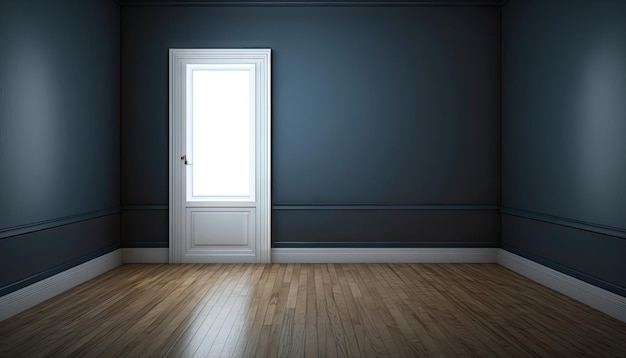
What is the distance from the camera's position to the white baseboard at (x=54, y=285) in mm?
4043

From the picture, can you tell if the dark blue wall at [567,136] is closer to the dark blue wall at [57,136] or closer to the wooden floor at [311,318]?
the wooden floor at [311,318]

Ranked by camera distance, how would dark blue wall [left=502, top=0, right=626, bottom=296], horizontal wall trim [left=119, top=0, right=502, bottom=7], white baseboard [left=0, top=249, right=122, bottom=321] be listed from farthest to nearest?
horizontal wall trim [left=119, top=0, right=502, bottom=7], dark blue wall [left=502, top=0, right=626, bottom=296], white baseboard [left=0, top=249, right=122, bottom=321]

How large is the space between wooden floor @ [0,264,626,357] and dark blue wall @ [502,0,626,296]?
0.50 m

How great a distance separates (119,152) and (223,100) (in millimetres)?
1438

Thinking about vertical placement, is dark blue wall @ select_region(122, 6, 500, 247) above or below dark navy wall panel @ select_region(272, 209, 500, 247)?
above

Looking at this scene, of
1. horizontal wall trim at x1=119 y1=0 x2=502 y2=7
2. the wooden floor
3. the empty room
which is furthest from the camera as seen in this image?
horizontal wall trim at x1=119 y1=0 x2=502 y2=7

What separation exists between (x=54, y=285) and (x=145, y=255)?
1697mm

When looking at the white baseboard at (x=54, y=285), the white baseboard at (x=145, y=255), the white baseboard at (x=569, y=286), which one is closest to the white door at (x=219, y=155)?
the white baseboard at (x=145, y=255)

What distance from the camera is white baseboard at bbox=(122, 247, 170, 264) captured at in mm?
6371

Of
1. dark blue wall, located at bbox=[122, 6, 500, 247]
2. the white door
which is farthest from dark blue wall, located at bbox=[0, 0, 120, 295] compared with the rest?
the white door

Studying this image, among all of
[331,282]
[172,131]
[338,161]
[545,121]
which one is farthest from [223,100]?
[545,121]

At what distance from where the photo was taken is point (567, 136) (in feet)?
15.8

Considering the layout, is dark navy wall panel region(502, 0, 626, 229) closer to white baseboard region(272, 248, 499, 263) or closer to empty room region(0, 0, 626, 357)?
empty room region(0, 0, 626, 357)

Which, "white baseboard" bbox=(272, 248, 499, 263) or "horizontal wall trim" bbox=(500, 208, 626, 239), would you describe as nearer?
"horizontal wall trim" bbox=(500, 208, 626, 239)
